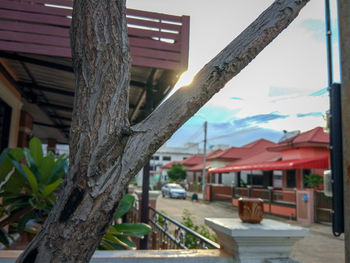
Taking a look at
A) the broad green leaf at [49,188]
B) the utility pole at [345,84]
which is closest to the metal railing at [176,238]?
the utility pole at [345,84]

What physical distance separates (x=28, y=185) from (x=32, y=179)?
23 cm

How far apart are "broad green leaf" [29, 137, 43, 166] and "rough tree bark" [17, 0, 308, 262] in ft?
6.11

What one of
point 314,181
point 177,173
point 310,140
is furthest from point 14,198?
point 177,173

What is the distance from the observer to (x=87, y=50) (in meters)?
1.39

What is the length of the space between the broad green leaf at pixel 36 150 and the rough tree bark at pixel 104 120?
6.11ft

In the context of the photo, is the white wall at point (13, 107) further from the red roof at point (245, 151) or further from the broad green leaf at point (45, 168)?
the red roof at point (245, 151)

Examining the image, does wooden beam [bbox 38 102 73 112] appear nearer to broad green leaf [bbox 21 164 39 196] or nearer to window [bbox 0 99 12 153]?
window [bbox 0 99 12 153]

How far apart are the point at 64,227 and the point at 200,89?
2.42 feet

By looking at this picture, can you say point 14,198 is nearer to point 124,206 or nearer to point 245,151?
point 124,206

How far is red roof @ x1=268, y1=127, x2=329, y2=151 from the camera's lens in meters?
17.3

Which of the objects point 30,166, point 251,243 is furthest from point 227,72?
point 30,166

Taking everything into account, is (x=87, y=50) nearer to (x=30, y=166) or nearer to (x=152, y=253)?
(x=152, y=253)

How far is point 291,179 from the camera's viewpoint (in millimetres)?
21266

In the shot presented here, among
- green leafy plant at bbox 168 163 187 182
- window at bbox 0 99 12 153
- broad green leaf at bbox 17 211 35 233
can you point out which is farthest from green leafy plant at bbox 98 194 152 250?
green leafy plant at bbox 168 163 187 182
